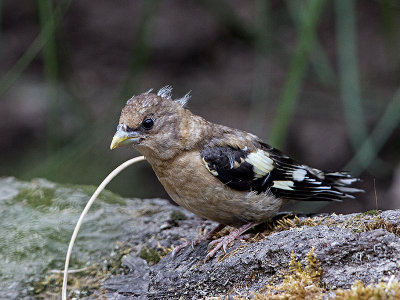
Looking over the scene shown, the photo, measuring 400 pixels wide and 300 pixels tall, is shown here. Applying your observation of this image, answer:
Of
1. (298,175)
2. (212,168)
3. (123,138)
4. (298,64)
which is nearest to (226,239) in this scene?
(212,168)

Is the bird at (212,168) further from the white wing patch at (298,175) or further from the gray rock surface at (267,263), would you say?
the gray rock surface at (267,263)

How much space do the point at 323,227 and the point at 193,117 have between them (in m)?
1.35

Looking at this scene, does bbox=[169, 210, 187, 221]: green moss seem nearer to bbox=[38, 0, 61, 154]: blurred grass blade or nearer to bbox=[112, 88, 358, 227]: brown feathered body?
bbox=[112, 88, 358, 227]: brown feathered body

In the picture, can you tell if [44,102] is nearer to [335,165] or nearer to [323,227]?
[335,165]

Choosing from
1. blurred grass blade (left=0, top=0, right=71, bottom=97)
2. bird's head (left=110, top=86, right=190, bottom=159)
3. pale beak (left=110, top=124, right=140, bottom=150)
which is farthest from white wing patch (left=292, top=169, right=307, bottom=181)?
blurred grass blade (left=0, top=0, right=71, bottom=97)

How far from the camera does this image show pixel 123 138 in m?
3.60

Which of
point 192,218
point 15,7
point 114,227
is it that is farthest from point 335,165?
point 15,7

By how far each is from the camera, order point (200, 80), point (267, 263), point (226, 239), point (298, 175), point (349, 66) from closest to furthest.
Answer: point (267, 263) → point (226, 239) → point (298, 175) → point (349, 66) → point (200, 80)

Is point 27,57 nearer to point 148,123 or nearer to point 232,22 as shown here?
point 148,123

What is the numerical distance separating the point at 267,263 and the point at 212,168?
0.92 metres

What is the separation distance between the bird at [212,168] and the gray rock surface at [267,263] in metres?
0.20

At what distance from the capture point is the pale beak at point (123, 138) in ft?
11.8

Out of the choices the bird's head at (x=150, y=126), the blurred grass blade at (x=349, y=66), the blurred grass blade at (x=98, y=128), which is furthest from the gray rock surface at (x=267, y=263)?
the blurred grass blade at (x=349, y=66)

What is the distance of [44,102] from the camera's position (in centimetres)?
825
